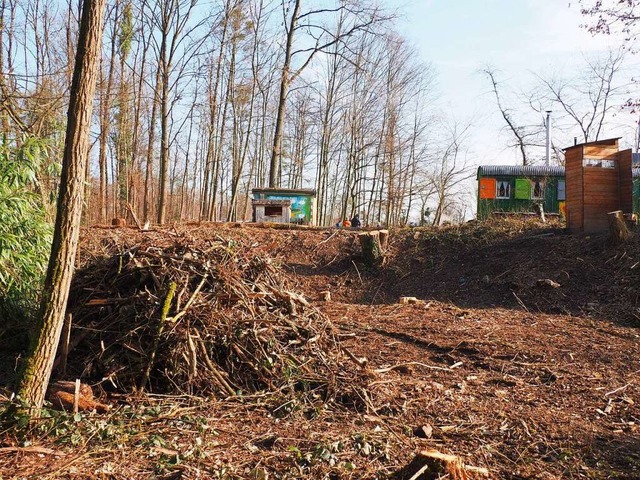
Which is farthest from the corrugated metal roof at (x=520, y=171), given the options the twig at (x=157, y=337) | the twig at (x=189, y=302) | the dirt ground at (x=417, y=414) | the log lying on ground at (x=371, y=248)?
the twig at (x=157, y=337)

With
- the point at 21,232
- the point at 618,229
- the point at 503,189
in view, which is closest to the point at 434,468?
the point at 21,232

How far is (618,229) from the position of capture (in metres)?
10.3

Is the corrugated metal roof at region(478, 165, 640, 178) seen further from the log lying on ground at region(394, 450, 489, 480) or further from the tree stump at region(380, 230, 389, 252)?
the log lying on ground at region(394, 450, 489, 480)

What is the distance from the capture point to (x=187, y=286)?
15.6 feet

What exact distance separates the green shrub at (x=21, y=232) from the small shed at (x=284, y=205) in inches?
498

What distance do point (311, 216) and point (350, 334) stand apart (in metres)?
13.9

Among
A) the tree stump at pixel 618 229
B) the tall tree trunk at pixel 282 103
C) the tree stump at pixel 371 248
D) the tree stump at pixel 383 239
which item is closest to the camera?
the tree stump at pixel 618 229

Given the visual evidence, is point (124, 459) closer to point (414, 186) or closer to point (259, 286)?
point (259, 286)

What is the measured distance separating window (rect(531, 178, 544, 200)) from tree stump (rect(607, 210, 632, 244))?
876 centimetres

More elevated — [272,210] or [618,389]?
[272,210]

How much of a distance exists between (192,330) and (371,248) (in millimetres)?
8211

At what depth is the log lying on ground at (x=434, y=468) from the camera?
280 centimetres

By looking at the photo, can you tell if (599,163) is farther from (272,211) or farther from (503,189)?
(272,211)

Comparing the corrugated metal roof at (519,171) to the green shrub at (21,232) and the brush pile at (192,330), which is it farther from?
the green shrub at (21,232)
